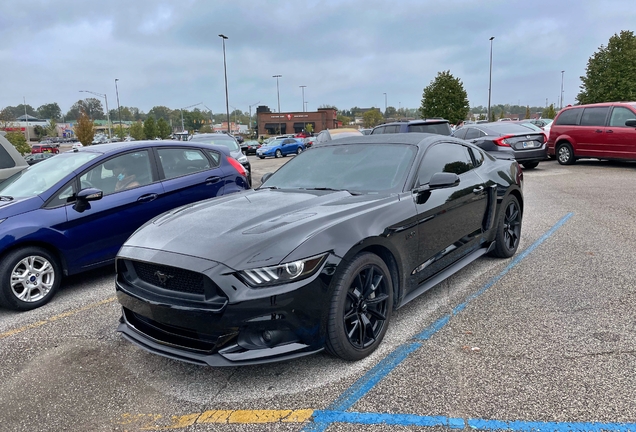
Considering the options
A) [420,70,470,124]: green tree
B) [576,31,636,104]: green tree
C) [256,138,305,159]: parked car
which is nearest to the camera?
[576,31,636,104]: green tree

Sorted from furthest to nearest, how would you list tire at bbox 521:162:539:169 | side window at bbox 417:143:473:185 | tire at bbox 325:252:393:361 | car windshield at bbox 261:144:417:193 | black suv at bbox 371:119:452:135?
tire at bbox 521:162:539:169
black suv at bbox 371:119:452:135
side window at bbox 417:143:473:185
car windshield at bbox 261:144:417:193
tire at bbox 325:252:393:361

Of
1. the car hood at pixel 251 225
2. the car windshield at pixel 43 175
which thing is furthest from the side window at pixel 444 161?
the car windshield at pixel 43 175

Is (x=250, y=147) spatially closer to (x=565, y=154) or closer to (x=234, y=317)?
(x=565, y=154)

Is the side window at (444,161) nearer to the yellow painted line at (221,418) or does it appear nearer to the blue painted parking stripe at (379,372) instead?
the blue painted parking stripe at (379,372)

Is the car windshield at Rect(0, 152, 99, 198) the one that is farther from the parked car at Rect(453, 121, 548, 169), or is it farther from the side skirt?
the parked car at Rect(453, 121, 548, 169)

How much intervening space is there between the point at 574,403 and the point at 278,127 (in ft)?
296

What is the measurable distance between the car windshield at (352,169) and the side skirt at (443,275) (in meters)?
0.84

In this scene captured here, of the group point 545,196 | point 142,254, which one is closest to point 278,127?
point 545,196

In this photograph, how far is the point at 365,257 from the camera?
3254 mm

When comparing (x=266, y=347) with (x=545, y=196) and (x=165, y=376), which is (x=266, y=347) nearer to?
(x=165, y=376)

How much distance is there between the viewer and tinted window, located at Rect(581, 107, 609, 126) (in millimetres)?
13469

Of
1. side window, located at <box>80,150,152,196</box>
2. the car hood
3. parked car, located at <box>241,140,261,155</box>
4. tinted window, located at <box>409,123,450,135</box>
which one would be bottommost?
parked car, located at <box>241,140,261,155</box>

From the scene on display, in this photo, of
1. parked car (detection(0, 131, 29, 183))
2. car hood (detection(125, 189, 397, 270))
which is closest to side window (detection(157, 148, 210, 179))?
car hood (detection(125, 189, 397, 270))

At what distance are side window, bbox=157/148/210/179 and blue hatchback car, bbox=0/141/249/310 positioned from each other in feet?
0.04
